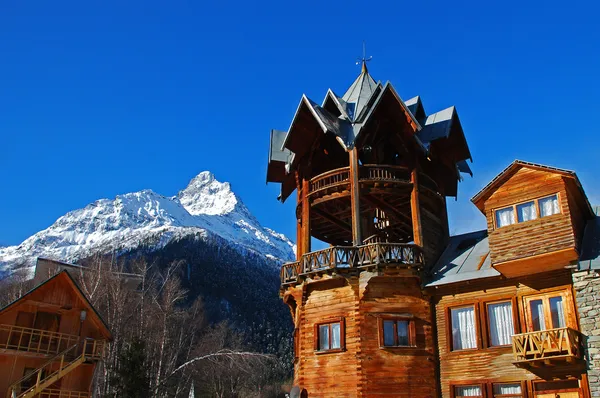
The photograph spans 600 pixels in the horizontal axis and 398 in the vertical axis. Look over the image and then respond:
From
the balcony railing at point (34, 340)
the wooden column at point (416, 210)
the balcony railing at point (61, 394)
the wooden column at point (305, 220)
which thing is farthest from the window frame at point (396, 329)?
the balcony railing at point (34, 340)

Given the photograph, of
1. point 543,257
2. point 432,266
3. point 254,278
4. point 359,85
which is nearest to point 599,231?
point 543,257

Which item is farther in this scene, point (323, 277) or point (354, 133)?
point (354, 133)

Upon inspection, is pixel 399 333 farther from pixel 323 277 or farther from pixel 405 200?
pixel 405 200

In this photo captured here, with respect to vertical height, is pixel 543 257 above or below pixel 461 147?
below

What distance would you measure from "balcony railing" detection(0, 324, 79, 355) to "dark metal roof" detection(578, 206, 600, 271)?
27.5m

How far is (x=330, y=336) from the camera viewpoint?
31188 millimetres

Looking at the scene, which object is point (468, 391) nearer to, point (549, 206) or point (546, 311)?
point (546, 311)

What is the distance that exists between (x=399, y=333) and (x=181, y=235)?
131 metres

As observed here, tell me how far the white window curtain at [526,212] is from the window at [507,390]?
7.65 metres

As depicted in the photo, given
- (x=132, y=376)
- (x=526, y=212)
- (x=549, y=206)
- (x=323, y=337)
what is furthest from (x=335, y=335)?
(x=132, y=376)

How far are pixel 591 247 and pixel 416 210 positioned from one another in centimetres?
924

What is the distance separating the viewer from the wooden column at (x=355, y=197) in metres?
32.1

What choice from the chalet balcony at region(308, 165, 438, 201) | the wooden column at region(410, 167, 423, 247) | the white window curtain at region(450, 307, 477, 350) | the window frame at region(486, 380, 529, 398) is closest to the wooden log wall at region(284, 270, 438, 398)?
the white window curtain at region(450, 307, 477, 350)

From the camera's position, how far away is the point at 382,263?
30625 millimetres
